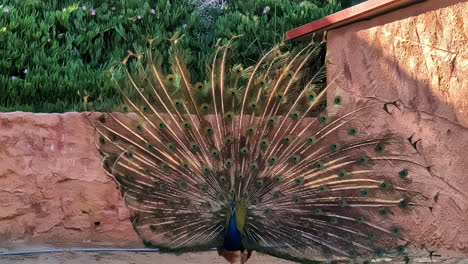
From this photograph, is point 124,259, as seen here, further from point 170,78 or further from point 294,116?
point 294,116

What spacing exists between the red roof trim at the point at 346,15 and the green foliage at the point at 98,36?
83 centimetres

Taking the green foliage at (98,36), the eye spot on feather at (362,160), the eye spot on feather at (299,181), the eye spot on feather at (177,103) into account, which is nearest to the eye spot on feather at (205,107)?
the eye spot on feather at (177,103)

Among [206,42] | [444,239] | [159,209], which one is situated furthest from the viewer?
[206,42]

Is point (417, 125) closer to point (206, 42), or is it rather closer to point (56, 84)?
point (206, 42)

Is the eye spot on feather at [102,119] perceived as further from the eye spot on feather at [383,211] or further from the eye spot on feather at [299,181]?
the eye spot on feather at [383,211]

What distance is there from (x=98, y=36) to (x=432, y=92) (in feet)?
13.9

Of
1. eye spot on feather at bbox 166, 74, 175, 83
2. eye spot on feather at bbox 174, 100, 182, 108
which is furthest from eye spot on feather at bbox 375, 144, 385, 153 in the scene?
eye spot on feather at bbox 166, 74, 175, 83

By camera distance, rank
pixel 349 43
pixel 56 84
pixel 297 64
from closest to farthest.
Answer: pixel 297 64, pixel 349 43, pixel 56 84

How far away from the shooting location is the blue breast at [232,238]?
512 centimetres

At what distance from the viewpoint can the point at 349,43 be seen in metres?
6.62

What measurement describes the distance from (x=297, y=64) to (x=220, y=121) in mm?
917

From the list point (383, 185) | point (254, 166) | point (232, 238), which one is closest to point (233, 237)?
point (232, 238)

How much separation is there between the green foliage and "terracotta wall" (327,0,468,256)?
170 cm

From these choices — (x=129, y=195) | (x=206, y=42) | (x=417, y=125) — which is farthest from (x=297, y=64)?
(x=206, y=42)
